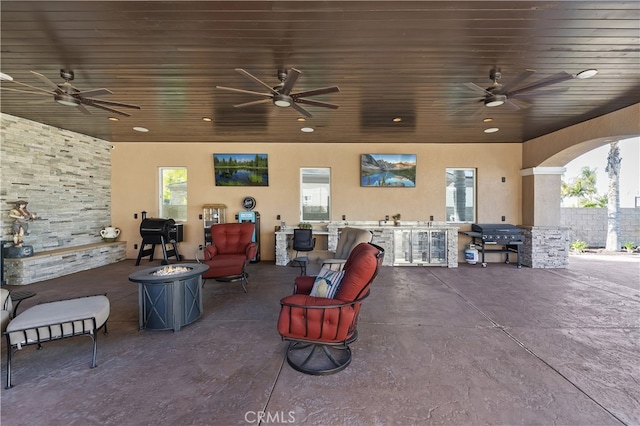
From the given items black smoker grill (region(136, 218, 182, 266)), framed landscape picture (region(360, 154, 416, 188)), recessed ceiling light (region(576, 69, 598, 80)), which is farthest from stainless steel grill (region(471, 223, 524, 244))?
black smoker grill (region(136, 218, 182, 266))

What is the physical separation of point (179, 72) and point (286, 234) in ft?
13.3

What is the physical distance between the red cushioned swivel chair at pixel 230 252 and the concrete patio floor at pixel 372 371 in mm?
472

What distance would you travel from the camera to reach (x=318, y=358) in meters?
2.44

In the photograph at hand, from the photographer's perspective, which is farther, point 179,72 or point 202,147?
point 202,147

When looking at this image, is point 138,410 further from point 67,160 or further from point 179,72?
point 67,160

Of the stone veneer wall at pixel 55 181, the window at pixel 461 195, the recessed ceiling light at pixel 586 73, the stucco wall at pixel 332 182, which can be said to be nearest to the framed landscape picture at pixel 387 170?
the stucco wall at pixel 332 182

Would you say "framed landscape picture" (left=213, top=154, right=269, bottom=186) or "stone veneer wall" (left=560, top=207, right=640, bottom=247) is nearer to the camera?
"framed landscape picture" (left=213, top=154, right=269, bottom=186)

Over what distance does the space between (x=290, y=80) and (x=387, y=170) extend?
4.44m

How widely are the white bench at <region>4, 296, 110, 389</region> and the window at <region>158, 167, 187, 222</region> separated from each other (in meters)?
4.77

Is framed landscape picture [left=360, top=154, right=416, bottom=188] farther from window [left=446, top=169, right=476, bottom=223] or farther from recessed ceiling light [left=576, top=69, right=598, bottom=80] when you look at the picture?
recessed ceiling light [left=576, top=69, right=598, bottom=80]

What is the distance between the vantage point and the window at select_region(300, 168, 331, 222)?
6984 mm

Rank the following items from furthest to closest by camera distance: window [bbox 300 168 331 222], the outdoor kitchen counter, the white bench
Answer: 1. window [bbox 300 168 331 222]
2. the outdoor kitchen counter
3. the white bench

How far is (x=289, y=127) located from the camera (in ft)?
18.4

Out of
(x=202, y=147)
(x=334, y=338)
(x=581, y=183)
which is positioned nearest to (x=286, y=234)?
(x=202, y=147)
